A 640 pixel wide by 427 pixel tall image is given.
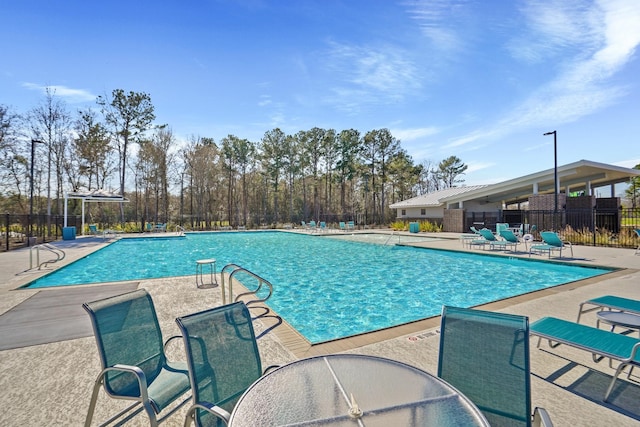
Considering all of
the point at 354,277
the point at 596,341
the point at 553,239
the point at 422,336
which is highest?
the point at 553,239

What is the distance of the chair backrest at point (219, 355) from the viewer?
1597 millimetres

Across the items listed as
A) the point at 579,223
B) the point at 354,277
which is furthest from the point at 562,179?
the point at 354,277

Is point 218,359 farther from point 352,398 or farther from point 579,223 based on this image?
point 579,223

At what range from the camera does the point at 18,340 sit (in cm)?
358

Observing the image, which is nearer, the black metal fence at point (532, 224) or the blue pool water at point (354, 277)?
the blue pool water at point (354, 277)

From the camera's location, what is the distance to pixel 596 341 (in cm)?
259

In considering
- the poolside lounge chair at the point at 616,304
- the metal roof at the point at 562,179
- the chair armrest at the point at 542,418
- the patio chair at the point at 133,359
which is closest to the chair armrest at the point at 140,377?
the patio chair at the point at 133,359

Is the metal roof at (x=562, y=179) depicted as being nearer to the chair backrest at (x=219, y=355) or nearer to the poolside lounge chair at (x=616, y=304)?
the poolside lounge chair at (x=616, y=304)

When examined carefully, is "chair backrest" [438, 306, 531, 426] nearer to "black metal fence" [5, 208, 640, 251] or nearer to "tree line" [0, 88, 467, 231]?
"black metal fence" [5, 208, 640, 251]

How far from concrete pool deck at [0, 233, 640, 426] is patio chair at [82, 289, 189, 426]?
350mm

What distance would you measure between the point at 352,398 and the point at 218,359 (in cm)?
80

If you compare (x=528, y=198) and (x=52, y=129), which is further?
(x=52, y=129)

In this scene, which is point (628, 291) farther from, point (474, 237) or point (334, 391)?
point (474, 237)

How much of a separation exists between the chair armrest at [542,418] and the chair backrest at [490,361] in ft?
0.31
